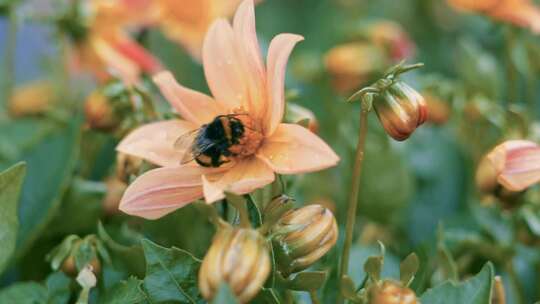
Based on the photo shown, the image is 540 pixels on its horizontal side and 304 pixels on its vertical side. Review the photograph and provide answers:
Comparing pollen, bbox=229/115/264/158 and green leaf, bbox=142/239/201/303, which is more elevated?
pollen, bbox=229/115/264/158

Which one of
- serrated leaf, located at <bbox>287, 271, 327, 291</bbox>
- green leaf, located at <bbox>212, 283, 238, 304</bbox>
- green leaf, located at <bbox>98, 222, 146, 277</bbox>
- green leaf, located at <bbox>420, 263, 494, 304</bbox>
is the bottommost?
green leaf, located at <bbox>98, 222, 146, 277</bbox>

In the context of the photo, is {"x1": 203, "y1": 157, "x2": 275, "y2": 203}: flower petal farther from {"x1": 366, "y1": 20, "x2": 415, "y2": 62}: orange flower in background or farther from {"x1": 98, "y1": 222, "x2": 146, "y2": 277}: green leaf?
{"x1": 366, "y1": 20, "x2": 415, "y2": 62}: orange flower in background

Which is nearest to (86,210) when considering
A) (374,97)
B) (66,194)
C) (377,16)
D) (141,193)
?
(66,194)

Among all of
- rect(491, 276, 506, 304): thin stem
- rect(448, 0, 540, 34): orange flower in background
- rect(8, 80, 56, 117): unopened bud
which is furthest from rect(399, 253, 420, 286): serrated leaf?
rect(8, 80, 56, 117): unopened bud

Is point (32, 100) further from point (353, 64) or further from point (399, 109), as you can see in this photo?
point (399, 109)

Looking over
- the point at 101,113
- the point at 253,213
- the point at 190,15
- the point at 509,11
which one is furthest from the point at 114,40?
the point at 253,213

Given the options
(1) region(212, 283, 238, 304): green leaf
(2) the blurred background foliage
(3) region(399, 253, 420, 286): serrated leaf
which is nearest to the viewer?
(1) region(212, 283, 238, 304): green leaf

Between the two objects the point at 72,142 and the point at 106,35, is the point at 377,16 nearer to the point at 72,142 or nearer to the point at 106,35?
the point at 106,35
